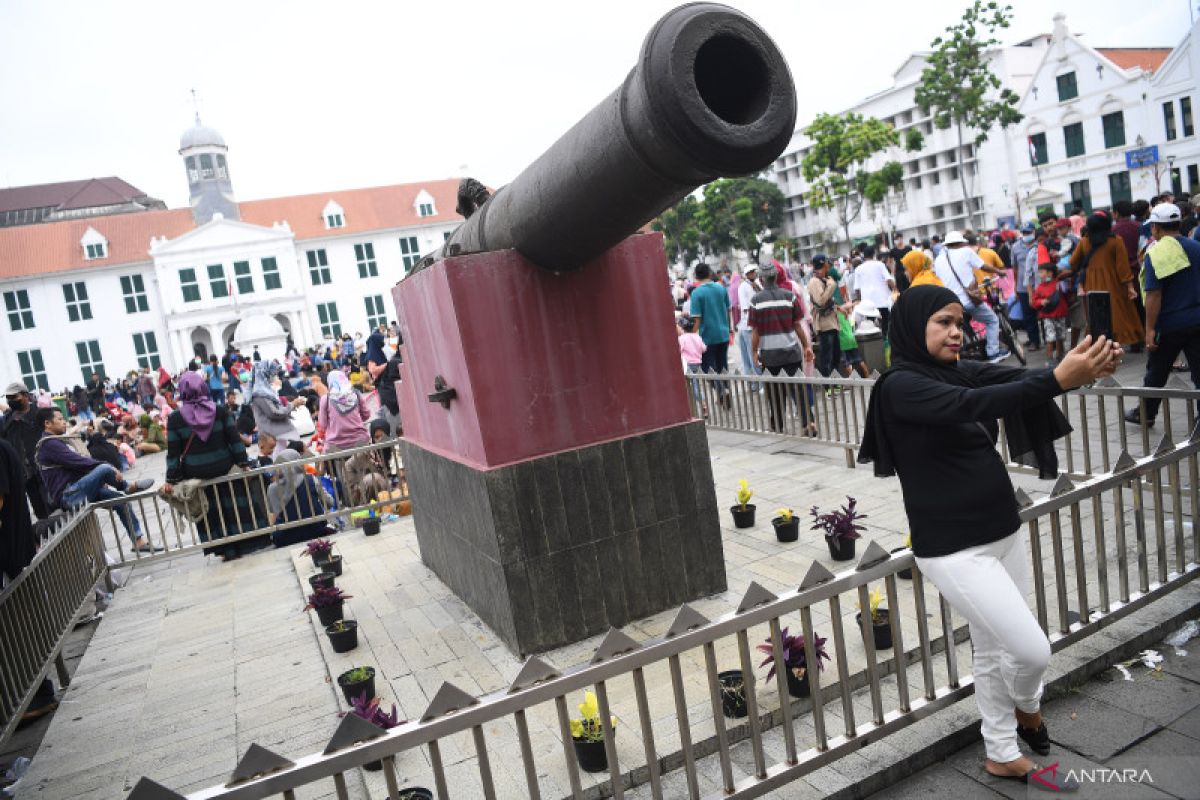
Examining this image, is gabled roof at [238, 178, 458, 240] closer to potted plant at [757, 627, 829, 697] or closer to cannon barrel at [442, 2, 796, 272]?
cannon barrel at [442, 2, 796, 272]

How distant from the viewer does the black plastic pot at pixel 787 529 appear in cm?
605

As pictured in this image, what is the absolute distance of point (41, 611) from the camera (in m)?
5.75

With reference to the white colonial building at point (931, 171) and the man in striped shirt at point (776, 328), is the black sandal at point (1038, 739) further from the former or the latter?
the white colonial building at point (931, 171)

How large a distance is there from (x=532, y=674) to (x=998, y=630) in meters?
1.64

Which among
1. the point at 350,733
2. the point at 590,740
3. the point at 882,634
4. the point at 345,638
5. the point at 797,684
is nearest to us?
the point at 350,733

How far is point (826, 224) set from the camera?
70.1 metres

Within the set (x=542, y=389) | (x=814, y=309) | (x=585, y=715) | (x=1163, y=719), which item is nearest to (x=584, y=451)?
(x=542, y=389)

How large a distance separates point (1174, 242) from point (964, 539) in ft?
16.8

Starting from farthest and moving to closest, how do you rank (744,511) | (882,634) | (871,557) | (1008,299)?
(1008,299)
(744,511)
(882,634)
(871,557)

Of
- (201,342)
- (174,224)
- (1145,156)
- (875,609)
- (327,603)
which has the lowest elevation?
(875,609)

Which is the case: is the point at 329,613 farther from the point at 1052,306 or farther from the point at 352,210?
the point at 352,210

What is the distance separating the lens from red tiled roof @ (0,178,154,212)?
2790 inches

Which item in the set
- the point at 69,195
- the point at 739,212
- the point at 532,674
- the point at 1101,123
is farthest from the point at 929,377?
the point at 69,195

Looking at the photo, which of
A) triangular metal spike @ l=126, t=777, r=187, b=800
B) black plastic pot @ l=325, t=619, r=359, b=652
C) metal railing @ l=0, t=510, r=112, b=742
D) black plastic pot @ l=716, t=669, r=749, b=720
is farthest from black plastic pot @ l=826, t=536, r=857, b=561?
metal railing @ l=0, t=510, r=112, b=742
